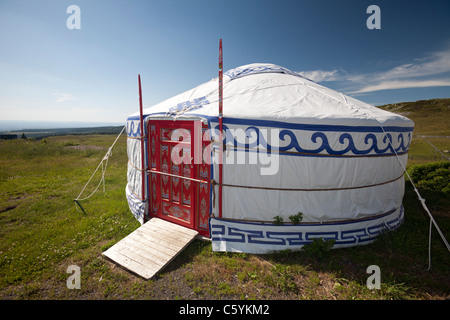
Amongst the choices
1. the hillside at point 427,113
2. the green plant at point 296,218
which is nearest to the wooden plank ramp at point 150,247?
the green plant at point 296,218

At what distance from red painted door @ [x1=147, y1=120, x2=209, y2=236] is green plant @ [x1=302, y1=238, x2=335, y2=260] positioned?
1.63 metres

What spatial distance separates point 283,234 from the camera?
10.3ft

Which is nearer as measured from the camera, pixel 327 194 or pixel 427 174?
pixel 327 194

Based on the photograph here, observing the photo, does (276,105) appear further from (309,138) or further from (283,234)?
(283,234)

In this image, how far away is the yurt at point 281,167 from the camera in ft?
9.93

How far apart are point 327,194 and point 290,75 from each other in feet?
9.15

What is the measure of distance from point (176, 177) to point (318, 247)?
258cm

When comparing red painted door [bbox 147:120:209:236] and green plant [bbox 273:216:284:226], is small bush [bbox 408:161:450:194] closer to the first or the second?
green plant [bbox 273:216:284:226]

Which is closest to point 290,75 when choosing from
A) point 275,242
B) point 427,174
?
point 275,242

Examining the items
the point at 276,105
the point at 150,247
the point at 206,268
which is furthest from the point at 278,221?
the point at 150,247

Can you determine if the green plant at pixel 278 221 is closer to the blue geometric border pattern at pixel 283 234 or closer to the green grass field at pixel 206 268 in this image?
the blue geometric border pattern at pixel 283 234
